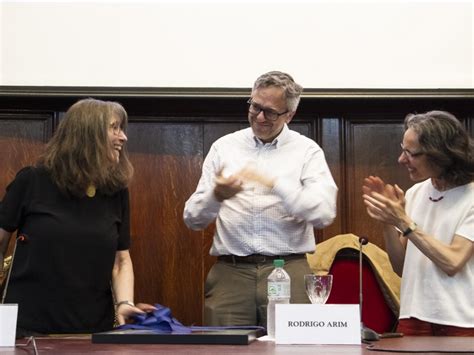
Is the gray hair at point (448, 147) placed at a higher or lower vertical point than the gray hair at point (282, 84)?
lower

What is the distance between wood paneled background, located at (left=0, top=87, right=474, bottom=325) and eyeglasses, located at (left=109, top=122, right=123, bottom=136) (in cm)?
104

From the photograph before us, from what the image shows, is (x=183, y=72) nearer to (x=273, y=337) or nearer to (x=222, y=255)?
(x=222, y=255)

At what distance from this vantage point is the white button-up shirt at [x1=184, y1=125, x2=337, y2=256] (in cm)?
294

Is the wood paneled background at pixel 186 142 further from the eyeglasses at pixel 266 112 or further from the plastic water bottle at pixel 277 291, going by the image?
the plastic water bottle at pixel 277 291

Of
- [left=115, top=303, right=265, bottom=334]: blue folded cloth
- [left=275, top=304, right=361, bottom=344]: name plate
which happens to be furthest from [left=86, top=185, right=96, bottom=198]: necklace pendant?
[left=275, top=304, right=361, bottom=344]: name plate

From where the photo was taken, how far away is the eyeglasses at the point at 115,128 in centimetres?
285

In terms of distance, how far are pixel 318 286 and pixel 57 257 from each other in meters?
0.85

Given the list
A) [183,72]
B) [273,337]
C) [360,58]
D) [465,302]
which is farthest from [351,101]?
[273,337]

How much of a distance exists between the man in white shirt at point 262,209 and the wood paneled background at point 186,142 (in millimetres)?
854

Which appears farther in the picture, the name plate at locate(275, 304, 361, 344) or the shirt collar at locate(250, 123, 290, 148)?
the shirt collar at locate(250, 123, 290, 148)

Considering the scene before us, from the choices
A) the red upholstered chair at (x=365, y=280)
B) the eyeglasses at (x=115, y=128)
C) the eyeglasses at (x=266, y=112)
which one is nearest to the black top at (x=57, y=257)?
the eyeglasses at (x=115, y=128)

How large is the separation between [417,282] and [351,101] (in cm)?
134

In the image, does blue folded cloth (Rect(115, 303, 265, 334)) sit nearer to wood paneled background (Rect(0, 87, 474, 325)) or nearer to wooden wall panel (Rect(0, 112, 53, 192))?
wood paneled background (Rect(0, 87, 474, 325))

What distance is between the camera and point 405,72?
3982 mm
